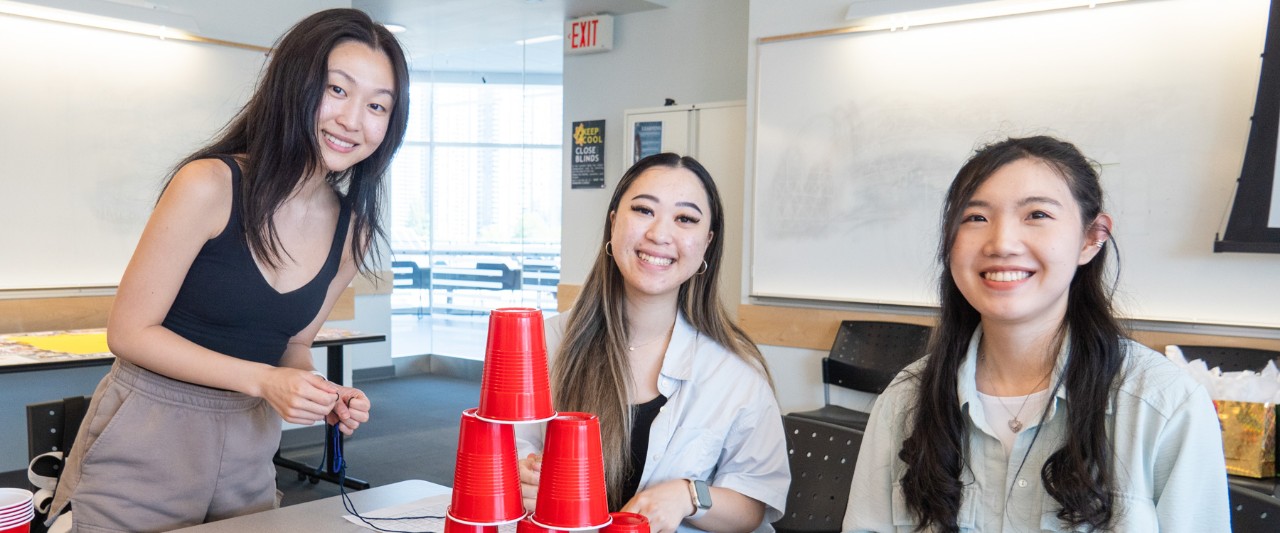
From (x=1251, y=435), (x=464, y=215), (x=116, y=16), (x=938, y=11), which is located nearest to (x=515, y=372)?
(x=1251, y=435)

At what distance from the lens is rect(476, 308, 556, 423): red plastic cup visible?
3.80ft

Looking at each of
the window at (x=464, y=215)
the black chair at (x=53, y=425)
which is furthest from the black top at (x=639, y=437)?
the window at (x=464, y=215)

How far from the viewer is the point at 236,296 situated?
5.21 feet

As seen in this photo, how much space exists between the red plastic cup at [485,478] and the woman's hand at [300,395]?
0.35 meters

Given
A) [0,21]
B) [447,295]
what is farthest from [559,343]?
[447,295]

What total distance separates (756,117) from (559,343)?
298cm

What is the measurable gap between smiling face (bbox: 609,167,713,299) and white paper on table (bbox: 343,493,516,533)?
555 millimetres

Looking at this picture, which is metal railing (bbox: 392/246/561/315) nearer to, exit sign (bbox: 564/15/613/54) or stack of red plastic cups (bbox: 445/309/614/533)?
exit sign (bbox: 564/15/613/54)

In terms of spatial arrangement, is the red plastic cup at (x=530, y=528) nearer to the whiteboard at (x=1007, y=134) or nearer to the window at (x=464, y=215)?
the whiteboard at (x=1007, y=134)

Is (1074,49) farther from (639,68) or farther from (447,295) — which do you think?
(447,295)

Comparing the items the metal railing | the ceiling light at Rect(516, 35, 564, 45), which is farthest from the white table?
the metal railing

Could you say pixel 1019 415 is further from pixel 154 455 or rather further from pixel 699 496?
pixel 154 455

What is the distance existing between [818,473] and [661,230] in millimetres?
620

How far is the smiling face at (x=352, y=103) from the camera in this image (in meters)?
1.58
